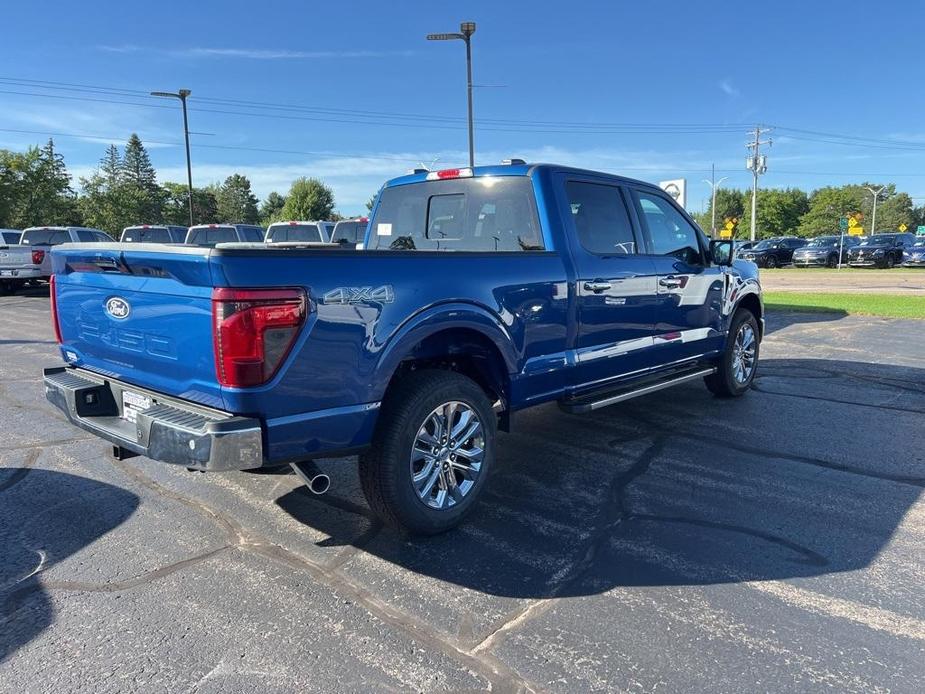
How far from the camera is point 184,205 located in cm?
8712

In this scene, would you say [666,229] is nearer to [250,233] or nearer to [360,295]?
[360,295]

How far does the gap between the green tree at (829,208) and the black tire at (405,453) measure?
401 ft

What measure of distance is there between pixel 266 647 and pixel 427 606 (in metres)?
0.70

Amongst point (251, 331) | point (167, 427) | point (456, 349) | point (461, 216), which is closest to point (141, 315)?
point (167, 427)

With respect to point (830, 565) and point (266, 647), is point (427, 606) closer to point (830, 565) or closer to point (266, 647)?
point (266, 647)

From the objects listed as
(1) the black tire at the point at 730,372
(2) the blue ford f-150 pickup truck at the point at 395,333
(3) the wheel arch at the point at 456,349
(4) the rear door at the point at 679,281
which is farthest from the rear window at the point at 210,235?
(3) the wheel arch at the point at 456,349

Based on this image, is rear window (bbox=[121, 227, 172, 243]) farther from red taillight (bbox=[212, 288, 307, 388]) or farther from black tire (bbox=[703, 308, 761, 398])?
red taillight (bbox=[212, 288, 307, 388])

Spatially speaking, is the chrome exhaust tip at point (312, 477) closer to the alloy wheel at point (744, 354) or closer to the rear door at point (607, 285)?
the rear door at point (607, 285)

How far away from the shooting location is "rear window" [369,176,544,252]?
443 cm

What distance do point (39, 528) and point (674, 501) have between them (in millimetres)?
3698

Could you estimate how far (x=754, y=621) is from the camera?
2764 mm

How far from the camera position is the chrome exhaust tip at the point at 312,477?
→ 3027mm

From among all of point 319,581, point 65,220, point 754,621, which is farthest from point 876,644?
point 65,220

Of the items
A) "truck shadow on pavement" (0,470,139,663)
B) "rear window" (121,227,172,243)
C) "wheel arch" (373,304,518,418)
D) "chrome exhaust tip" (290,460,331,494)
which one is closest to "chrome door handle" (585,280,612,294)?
"wheel arch" (373,304,518,418)
